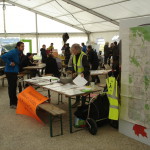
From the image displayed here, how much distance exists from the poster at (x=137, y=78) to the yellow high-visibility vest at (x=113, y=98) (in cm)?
11

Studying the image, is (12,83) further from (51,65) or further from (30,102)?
(51,65)

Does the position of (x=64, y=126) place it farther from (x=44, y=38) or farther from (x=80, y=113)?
(x=44, y=38)

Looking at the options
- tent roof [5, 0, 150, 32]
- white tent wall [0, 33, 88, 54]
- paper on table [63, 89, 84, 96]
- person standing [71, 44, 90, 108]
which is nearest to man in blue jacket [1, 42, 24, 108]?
person standing [71, 44, 90, 108]

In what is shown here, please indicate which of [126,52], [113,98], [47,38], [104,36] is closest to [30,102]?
[113,98]

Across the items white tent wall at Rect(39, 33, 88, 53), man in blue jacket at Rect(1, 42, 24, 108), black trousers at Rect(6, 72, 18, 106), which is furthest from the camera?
white tent wall at Rect(39, 33, 88, 53)

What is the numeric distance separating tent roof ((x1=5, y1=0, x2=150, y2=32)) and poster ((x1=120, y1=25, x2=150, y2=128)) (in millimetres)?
5976

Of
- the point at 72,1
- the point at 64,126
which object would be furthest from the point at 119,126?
the point at 72,1

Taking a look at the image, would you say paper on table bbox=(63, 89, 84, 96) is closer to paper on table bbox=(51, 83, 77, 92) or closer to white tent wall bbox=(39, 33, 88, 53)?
paper on table bbox=(51, 83, 77, 92)

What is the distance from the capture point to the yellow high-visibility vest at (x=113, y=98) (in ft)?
10.7

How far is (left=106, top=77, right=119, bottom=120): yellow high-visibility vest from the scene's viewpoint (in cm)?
325

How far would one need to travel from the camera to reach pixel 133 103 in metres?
3.13

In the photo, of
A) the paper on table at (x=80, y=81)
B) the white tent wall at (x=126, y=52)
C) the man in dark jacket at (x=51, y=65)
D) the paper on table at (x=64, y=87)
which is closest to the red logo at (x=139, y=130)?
the white tent wall at (x=126, y=52)

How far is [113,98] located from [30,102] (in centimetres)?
155

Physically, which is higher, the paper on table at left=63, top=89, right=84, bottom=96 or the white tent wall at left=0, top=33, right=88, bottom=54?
the white tent wall at left=0, top=33, right=88, bottom=54
